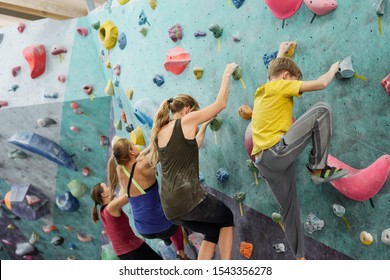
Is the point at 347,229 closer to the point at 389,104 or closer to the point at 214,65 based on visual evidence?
the point at 389,104

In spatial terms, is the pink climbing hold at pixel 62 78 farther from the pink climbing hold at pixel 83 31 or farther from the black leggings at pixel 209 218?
the black leggings at pixel 209 218

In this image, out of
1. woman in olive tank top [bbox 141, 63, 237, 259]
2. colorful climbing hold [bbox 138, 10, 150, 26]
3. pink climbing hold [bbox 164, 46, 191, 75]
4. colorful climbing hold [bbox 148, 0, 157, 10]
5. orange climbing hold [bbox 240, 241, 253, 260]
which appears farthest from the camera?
colorful climbing hold [bbox 138, 10, 150, 26]

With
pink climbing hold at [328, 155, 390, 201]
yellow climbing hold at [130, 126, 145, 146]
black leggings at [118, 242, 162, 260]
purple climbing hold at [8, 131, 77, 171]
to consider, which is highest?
pink climbing hold at [328, 155, 390, 201]

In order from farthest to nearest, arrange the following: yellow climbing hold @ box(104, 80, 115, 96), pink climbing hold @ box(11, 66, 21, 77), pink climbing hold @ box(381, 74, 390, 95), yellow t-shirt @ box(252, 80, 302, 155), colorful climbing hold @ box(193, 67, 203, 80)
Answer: pink climbing hold @ box(11, 66, 21, 77)
yellow climbing hold @ box(104, 80, 115, 96)
colorful climbing hold @ box(193, 67, 203, 80)
yellow t-shirt @ box(252, 80, 302, 155)
pink climbing hold @ box(381, 74, 390, 95)

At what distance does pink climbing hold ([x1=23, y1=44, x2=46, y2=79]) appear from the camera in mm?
4762

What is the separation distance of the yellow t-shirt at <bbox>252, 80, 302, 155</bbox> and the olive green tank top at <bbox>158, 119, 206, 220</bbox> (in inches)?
15.4

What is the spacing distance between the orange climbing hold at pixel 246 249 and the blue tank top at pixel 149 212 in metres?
0.55

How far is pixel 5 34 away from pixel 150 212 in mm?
2807

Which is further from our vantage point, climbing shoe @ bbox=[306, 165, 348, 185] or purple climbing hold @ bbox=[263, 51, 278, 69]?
purple climbing hold @ bbox=[263, 51, 278, 69]

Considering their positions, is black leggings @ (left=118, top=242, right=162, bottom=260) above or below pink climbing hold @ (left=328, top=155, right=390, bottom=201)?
below

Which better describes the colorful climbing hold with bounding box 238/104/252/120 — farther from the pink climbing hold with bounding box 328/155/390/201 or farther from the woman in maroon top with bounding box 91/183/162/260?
the woman in maroon top with bounding box 91/183/162/260

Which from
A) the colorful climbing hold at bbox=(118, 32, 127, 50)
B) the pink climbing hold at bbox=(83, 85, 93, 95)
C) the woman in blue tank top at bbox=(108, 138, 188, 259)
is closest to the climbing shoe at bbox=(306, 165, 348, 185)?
the woman in blue tank top at bbox=(108, 138, 188, 259)

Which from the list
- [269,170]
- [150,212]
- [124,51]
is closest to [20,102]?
[124,51]

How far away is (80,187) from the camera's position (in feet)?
16.4
